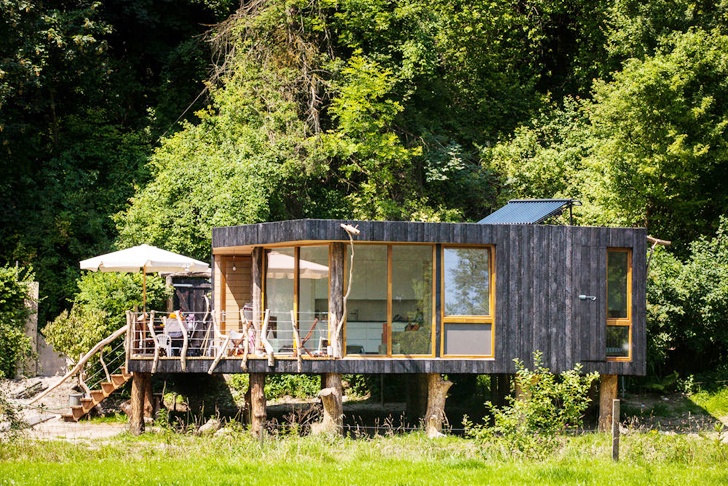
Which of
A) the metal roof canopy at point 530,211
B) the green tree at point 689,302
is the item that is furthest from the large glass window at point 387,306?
the green tree at point 689,302

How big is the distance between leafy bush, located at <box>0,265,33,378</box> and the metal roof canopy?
10.2 metres

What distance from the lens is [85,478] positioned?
13930mm

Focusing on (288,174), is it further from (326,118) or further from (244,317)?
(244,317)

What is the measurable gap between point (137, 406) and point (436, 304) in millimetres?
5926

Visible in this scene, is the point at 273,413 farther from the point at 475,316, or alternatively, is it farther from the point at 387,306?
the point at 475,316

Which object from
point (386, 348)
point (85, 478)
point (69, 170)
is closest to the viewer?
point (85, 478)

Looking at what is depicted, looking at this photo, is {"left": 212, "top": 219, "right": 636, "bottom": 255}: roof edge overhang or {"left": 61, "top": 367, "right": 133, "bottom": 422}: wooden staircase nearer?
{"left": 212, "top": 219, "right": 636, "bottom": 255}: roof edge overhang

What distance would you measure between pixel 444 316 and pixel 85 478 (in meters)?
8.37

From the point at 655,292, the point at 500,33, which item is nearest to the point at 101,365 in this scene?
the point at 655,292

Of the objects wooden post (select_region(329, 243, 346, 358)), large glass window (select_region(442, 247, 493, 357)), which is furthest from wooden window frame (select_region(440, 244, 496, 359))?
wooden post (select_region(329, 243, 346, 358))

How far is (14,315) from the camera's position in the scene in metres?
24.8

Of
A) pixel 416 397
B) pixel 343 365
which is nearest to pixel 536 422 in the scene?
pixel 343 365

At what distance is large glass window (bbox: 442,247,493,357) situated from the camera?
20.5 m

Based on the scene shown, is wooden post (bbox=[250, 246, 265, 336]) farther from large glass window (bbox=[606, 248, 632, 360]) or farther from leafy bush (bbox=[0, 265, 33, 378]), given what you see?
large glass window (bbox=[606, 248, 632, 360])
